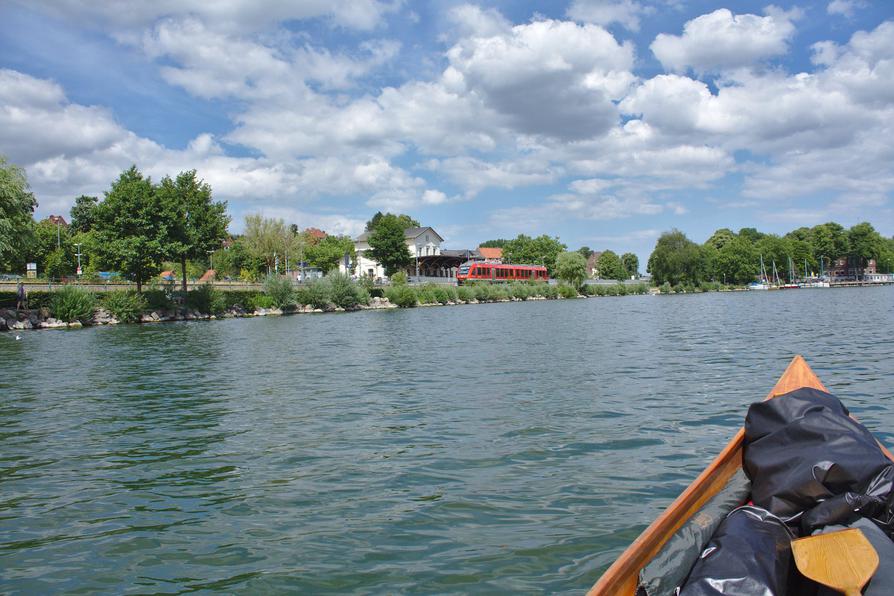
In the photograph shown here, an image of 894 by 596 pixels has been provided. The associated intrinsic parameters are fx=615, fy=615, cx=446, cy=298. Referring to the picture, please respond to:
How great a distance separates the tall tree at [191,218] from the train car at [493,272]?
43440 mm

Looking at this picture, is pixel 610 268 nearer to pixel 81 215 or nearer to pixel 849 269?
pixel 849 269

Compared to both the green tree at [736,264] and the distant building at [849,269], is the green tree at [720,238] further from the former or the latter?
the distant building at [849,269]

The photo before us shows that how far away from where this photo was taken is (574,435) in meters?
8.65

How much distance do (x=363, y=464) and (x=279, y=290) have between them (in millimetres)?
47545

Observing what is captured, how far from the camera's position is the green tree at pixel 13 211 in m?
33.6

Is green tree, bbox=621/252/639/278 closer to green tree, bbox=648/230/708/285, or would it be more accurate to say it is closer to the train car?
green tree, bbox=648/230/708/285

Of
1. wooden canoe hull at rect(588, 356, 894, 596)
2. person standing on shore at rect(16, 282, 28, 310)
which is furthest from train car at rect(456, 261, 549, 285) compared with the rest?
wooden canoe hull at rect(588, 356, 894, 596)

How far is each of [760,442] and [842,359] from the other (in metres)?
13.8

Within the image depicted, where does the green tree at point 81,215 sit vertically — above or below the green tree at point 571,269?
above

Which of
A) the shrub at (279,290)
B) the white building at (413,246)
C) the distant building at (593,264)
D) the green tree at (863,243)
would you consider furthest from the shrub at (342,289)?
the green tree at (863,243)

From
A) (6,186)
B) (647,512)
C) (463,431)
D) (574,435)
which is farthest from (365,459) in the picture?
(6,186)

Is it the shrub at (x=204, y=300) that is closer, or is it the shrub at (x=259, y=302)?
the shrub at (x=204, y=300)

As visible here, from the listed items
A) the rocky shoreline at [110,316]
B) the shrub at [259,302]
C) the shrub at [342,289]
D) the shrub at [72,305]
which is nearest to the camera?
the rocky shoreline at [110,316]

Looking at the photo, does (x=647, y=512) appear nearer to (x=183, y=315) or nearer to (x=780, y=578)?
(x=780, y=578)
